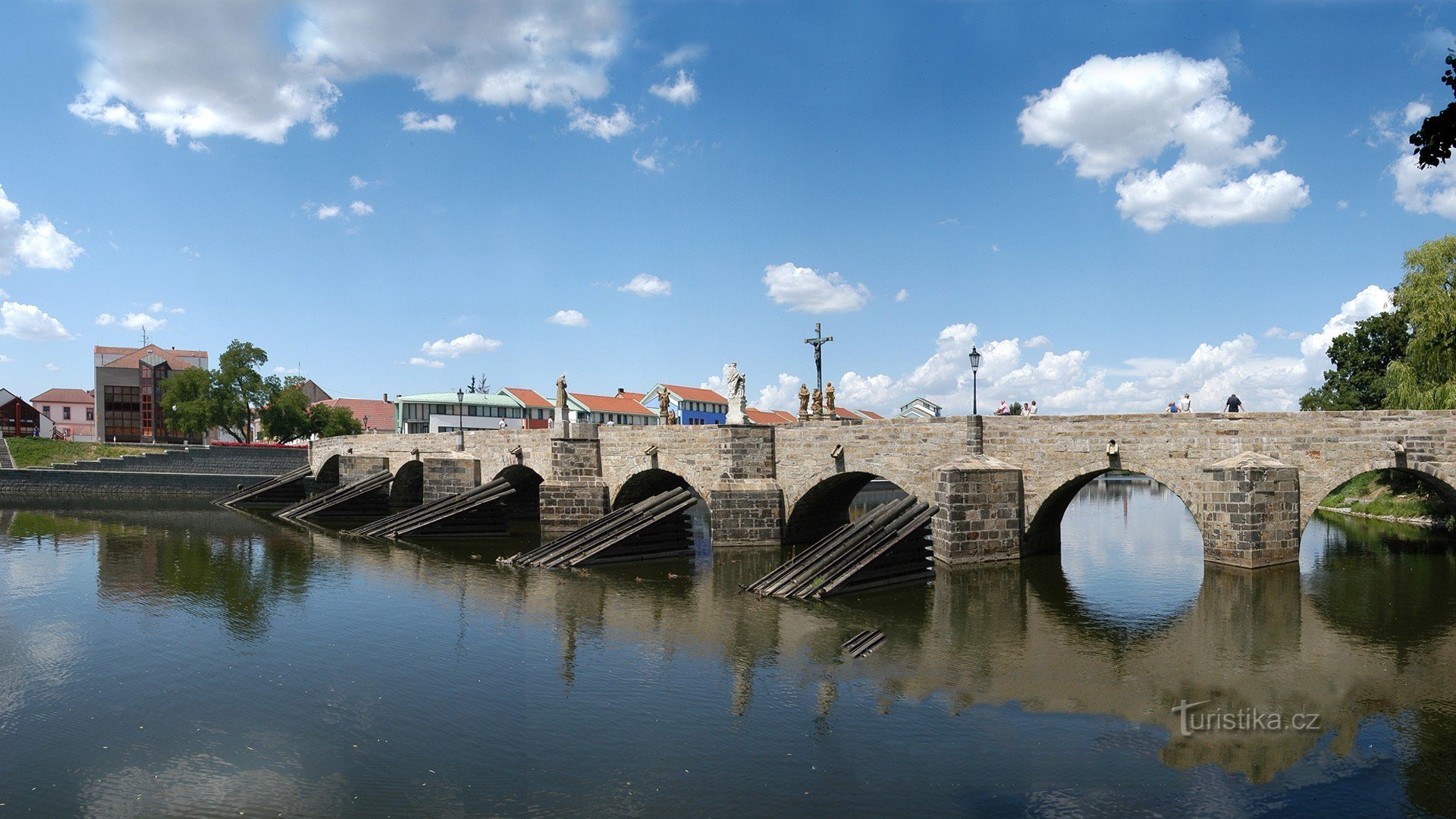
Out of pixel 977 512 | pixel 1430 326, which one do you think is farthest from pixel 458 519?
pixel 1430 326

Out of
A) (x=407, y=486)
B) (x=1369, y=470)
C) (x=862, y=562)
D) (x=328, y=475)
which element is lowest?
(x=862, y=562)

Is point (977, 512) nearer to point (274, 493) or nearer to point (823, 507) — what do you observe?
point (823, 507)

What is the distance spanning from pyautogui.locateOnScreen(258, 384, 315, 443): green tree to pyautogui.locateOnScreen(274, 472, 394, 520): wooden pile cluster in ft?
92.5

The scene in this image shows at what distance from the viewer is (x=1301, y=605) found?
17.0 metres

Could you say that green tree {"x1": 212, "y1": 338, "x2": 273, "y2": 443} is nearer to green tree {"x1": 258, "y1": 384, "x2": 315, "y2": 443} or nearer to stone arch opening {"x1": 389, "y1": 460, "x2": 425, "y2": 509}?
green tree {"x1": 258, "y1": 384, "x2": 315, "y2": 443}

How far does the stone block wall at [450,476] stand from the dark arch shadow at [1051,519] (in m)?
23.7

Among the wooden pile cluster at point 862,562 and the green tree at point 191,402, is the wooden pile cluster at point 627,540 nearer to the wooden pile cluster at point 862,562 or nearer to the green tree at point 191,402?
the wooden pile cluster at point 862,562

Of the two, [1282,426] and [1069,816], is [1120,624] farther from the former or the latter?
[1069,816]

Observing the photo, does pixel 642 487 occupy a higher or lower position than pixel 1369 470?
lower

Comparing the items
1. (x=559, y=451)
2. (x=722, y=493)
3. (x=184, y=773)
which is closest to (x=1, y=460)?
(x=559, y=451)

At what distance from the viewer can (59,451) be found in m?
56.2

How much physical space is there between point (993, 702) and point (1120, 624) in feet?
20.6

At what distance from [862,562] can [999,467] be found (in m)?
5.06

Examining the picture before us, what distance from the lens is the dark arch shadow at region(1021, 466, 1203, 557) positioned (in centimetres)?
2202
